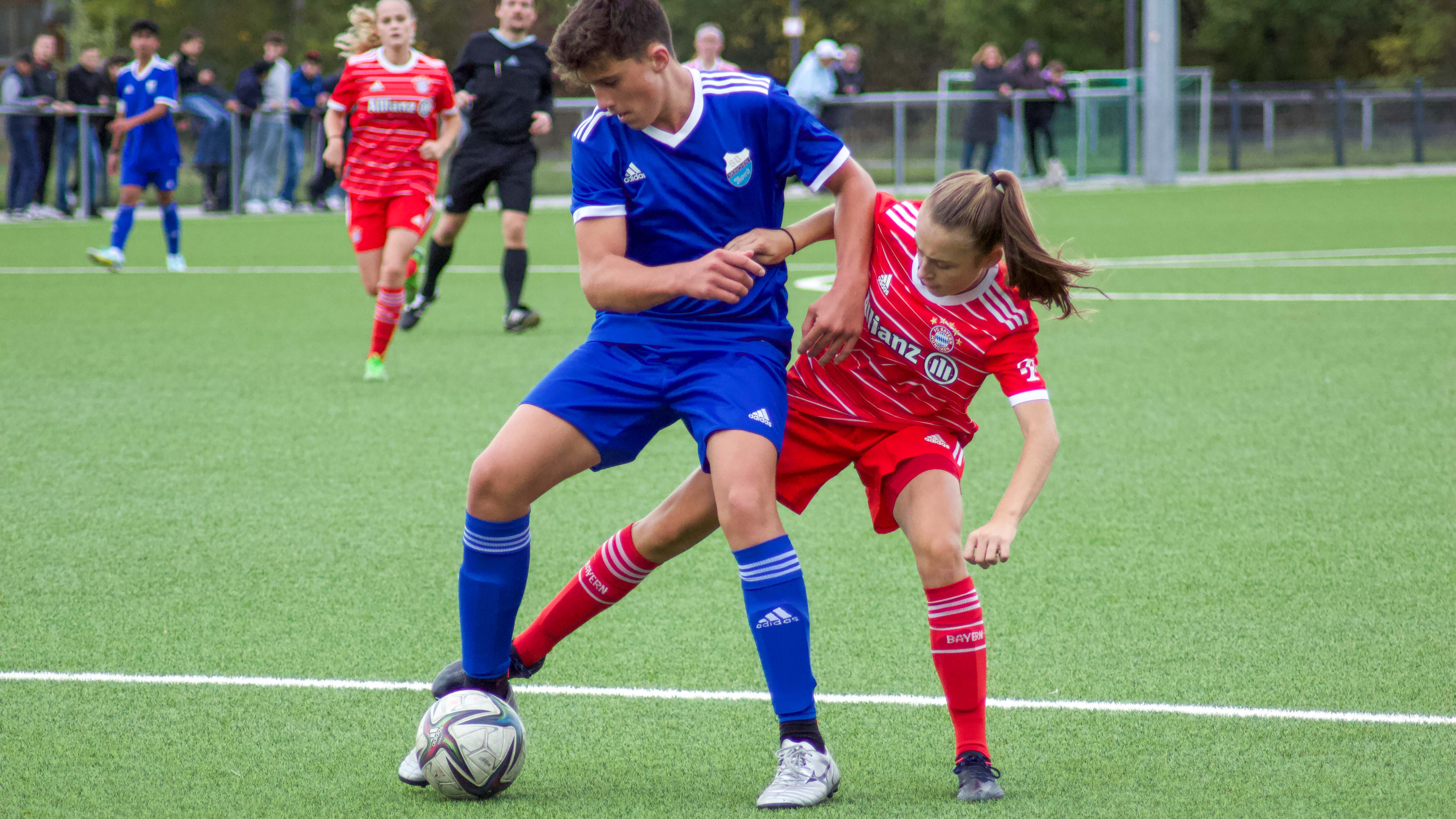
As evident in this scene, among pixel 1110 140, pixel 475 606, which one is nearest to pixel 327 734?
pixel 475 606

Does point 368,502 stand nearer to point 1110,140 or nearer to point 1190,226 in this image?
point 1190,226

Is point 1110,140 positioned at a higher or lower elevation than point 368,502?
higher

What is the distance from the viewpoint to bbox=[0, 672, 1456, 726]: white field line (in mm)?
3625

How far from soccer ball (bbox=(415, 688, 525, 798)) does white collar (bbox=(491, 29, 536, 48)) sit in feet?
25.8

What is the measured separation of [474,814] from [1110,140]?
27.5 m

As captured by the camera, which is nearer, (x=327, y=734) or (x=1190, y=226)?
(x=327, y=734)

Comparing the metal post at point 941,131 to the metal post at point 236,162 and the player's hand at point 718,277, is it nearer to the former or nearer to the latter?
the metal post at point 236,162

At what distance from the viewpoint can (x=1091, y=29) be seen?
52406 mm

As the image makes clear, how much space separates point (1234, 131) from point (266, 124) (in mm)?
19476

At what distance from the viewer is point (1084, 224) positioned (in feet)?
63.6

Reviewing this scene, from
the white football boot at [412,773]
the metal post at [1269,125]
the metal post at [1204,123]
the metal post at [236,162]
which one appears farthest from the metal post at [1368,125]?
the white football boot at [412,773]

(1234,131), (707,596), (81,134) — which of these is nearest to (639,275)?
(707,596)

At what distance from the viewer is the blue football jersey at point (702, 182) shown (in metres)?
3.53

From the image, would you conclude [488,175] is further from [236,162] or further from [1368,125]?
[1368,125]
